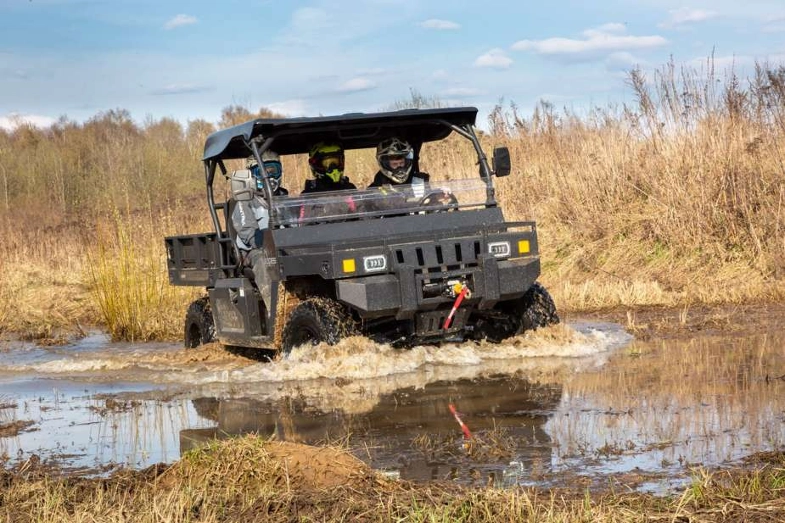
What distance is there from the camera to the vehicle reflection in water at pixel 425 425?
5.84 meters

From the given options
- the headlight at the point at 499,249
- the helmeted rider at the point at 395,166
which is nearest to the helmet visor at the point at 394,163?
the helmeted rider at the point at 395,166

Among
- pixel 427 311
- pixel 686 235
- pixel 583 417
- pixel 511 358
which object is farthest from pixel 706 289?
pixel 583 417

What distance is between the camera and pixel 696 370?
8422 mm

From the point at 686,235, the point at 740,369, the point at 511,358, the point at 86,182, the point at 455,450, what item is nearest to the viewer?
the point at 455,450

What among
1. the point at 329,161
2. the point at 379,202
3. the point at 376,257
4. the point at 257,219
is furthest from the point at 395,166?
the point at 376,257

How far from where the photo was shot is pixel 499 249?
913cm

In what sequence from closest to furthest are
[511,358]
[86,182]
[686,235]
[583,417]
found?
[583,417] < [511,358] < [686,235] < [86,182]

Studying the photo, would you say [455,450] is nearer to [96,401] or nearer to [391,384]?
[391,384]

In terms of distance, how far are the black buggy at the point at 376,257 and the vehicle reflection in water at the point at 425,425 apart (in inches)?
28.3

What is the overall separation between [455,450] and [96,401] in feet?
12.2

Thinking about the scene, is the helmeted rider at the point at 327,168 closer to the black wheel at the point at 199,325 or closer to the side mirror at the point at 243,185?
the side mirror at the point at 243,185

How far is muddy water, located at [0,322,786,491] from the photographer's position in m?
5.79

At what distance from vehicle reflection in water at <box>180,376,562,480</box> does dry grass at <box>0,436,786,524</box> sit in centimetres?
52

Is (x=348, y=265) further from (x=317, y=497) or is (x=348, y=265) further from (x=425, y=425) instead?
(x=317, y=497)
